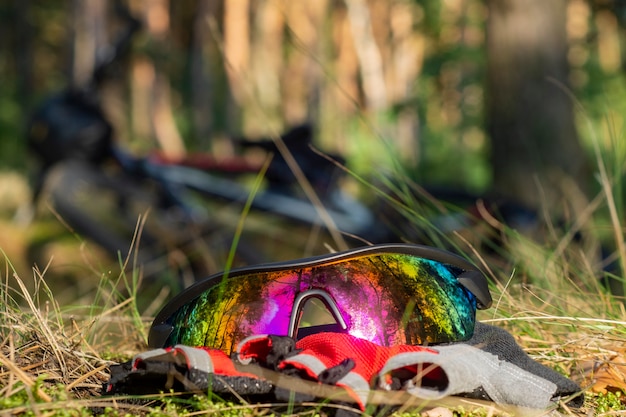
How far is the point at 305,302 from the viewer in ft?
4.96

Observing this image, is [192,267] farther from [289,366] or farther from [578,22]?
[578,22]

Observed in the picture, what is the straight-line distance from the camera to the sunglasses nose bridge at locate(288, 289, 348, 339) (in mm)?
1488

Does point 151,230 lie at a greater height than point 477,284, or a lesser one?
lesser

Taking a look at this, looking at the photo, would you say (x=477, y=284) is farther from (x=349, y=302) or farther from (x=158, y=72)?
(x=158, y=72)

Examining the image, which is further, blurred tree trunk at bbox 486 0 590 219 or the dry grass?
blurred tree trunk at bbox 486 0 590 219

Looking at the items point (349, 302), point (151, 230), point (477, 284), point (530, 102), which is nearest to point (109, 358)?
point (349, 302)

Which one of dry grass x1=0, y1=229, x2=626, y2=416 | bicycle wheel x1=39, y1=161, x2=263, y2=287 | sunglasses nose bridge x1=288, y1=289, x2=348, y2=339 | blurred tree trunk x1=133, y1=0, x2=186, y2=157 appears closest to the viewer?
dry grass x1=0, y1=229, x2=626, y2=416

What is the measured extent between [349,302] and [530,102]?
179 inches

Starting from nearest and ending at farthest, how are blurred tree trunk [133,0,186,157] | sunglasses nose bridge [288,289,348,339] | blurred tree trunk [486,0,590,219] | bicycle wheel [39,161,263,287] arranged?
sunglasses nose bridge [288,289,348,339] < bicycle wheel [39,161,263,287] < blurred tree trunk [486,0,590,219] < blurred tree trunk [133,0,186,157]

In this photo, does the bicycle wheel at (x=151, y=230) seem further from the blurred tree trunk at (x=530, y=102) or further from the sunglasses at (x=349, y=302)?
the sunglasses at (x=349, y=302)

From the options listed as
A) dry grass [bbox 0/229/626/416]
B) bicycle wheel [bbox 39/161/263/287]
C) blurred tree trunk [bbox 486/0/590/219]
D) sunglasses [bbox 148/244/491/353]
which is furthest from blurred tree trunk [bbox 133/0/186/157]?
sunglasses [bbox 148/244/491/353]

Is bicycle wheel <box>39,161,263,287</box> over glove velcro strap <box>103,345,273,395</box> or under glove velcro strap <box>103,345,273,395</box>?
under

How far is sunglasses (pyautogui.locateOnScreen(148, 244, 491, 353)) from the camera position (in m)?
1.51

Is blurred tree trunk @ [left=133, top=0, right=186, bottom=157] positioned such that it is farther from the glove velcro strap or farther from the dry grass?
the glove velcro strap
